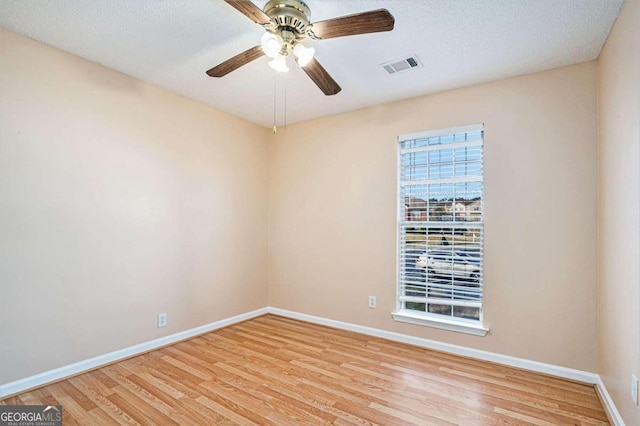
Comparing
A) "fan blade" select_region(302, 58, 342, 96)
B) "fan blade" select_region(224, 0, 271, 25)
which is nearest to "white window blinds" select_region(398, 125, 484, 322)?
"fan blade" select_region(302, 58, 342, 96)

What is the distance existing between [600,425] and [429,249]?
1745mm

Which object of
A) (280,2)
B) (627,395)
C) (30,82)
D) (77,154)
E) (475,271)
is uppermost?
(280,2)

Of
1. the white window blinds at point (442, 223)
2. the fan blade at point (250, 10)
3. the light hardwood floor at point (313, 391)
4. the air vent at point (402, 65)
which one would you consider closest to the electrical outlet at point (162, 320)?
the light hardwood floor at point (313, 391)

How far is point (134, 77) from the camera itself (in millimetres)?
2998

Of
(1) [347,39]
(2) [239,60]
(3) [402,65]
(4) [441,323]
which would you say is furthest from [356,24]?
(4) [441,323]

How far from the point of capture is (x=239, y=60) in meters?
2.10

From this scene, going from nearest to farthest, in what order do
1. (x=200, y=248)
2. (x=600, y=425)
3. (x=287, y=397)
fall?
(x=600, y=425) → (x=287, y=397) → (x=200, y=248)

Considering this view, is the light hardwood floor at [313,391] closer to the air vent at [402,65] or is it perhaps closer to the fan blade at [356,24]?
the fan blade at [356,24]

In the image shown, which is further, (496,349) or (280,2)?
(496,349)

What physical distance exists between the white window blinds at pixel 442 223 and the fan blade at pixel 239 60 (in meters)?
1.95

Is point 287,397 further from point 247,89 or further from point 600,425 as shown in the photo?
point 247,89

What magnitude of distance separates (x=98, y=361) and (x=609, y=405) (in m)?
3.90

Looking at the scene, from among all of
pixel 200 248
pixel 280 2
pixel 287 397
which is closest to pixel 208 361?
pixel 287 397

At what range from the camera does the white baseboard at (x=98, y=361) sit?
231cm
